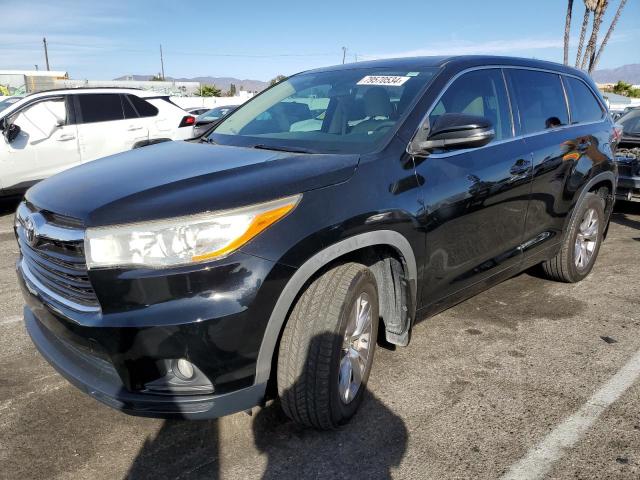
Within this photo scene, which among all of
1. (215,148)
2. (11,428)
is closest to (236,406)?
(11,428)

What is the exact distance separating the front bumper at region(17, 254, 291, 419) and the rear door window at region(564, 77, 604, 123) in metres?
3.31

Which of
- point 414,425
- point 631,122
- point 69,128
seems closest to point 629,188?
point 631,122

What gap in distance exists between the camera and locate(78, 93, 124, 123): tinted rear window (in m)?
8.25

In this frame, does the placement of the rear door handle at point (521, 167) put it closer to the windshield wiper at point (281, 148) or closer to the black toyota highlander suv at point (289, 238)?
the black toyota highlander suv at point (289, 238)

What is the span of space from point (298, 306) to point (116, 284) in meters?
0.75

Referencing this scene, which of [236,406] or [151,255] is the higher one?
[151,255]

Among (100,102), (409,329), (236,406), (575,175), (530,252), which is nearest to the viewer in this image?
(236,406)

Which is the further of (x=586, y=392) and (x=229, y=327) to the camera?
(x=586, y=392)

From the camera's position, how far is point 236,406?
2180mm

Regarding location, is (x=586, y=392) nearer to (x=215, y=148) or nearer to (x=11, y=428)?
(x=215, y=148)

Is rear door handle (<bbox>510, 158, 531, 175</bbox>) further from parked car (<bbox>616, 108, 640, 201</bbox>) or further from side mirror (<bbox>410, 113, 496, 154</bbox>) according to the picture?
parked car (<bbox>616, 108, 640, 201</bbox>)

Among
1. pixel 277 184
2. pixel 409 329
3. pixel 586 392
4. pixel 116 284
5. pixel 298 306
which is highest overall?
pixel 277 184

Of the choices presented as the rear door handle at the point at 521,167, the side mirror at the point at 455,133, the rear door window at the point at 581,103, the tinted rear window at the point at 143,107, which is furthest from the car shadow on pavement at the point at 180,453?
the tinted rear window at the point at 143,107

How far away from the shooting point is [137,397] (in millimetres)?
2123
